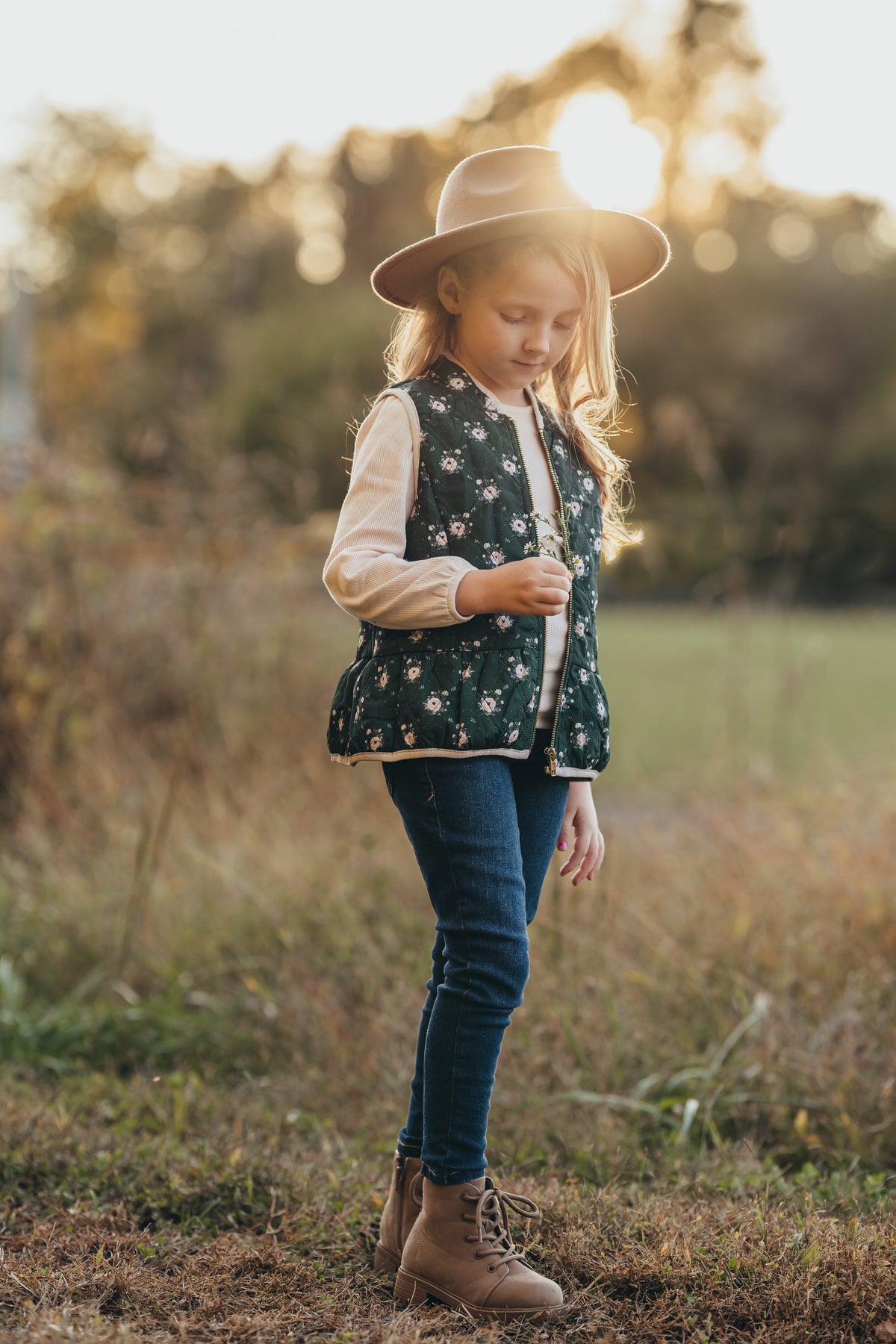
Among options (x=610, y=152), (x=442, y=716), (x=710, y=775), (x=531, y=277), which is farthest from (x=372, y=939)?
(x=610, y=152)

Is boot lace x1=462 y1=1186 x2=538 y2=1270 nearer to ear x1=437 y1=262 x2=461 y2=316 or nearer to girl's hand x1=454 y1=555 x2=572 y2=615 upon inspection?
girl's hand x1=454 y1=555 x2=572 y2=615

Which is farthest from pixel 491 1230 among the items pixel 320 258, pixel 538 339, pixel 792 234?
pixel 792 234

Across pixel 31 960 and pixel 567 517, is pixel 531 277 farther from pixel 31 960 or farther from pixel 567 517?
pixel 31 960

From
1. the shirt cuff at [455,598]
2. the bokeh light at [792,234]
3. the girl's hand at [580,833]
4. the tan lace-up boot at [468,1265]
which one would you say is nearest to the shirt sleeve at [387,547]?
the shirt cuff at [455,598]

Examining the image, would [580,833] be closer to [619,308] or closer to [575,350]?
[575,350]

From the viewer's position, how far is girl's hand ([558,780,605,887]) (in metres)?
2.44

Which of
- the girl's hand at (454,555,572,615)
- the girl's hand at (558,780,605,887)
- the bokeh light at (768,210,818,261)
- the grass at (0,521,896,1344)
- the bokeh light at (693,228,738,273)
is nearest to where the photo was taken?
the girl's hand at (454,555,572,615)

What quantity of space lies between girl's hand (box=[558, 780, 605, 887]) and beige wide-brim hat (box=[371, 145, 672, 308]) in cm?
96

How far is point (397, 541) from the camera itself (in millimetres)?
2129

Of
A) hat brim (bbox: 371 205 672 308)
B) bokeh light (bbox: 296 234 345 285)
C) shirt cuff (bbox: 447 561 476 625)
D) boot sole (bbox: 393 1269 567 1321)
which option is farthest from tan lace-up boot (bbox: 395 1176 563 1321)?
bokeh light (bbox: 296 234 345 285)

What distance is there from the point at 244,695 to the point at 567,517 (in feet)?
12.5

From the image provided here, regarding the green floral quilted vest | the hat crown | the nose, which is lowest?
the green floral quilted vest

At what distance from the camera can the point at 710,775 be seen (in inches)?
249

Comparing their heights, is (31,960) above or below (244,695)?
→ below
